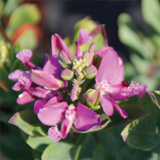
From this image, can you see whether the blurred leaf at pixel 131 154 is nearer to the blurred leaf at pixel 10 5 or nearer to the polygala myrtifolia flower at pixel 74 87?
the polygala myrtifolia flower at pixel 74 87

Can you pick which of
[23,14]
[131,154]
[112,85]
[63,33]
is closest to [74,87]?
[112,85]

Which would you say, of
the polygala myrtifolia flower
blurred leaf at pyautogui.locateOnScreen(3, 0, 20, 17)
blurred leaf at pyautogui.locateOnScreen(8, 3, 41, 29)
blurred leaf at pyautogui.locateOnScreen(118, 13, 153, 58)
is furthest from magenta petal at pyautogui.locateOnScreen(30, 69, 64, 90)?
blurred leaf at pyautogui.locateOnScreen(118, 13, 153, 58)

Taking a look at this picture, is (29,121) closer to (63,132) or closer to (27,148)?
(63,132)

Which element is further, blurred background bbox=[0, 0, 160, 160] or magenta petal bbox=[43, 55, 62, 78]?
blurred background bbox=[0, 0, 160, 160]

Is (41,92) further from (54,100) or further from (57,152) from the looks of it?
(57,152)

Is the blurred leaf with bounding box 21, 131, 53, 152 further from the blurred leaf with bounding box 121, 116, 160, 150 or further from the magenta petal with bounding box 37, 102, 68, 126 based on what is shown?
the blurred leaf with bounding box 121, 116, 160, 150

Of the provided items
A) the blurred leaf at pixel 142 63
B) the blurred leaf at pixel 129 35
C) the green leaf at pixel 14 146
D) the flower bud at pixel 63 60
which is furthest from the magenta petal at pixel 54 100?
the blurred leaf at pixel 142 63
